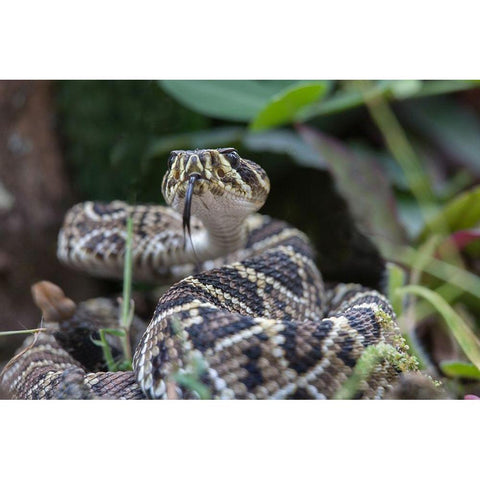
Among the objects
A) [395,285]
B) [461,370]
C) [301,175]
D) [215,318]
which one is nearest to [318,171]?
[301,175]

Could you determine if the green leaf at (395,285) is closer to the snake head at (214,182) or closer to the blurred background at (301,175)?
the blurred background at (301,175)

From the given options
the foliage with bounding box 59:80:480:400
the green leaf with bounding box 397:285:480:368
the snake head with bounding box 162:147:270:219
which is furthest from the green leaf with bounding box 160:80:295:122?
the green leaf with bounding box 397:285:480:368

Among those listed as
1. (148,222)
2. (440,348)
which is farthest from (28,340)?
(440,348)

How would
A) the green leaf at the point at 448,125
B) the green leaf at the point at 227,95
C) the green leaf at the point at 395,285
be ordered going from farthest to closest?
the green leaf at the point at 448,125 → the green leaf at the point at 227,95 → the green leaf at the point at 395,285

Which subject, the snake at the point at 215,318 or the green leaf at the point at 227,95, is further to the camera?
the green leaf at the point at 227,95

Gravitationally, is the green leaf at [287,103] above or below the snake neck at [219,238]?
above

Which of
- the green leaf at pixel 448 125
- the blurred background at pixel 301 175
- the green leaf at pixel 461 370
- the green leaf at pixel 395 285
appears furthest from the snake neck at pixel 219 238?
the green leaf at pixel 448 125

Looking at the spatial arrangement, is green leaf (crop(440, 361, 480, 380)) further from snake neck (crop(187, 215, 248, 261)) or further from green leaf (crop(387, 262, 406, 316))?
snake neck (crop(187, 215, 248, 261))

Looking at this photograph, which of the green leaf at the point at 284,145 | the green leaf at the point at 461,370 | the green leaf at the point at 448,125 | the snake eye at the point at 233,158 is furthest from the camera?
the green leaf at the point at 448,125

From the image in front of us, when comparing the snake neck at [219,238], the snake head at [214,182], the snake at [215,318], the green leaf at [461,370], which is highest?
the snake head at [214,182]

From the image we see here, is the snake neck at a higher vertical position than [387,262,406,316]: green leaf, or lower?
higher
